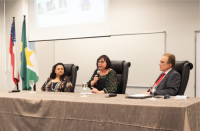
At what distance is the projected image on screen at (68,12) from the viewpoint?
3267mm

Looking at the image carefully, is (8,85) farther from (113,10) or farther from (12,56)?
(113,10)

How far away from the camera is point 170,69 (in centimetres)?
226

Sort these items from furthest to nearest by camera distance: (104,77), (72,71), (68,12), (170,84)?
(68,12), (72,71), (104,77), (170,84)

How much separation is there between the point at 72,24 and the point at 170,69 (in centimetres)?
186

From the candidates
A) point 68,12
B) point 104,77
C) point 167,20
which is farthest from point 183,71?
point 68,12

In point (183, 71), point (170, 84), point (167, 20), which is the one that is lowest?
point (170, 84)

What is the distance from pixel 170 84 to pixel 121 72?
36.1 inches

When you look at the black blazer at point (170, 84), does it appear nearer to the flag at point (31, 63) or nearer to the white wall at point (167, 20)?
the white wall at point (167, 20)

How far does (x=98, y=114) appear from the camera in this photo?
151 centimetres

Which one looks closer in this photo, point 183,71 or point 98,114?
point 98,114

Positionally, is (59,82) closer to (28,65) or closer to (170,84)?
(28,65)

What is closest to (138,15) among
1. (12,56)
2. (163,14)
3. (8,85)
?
(163,14)

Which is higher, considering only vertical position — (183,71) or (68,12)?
(68,12)

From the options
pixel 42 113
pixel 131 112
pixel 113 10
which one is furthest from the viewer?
pixel 113 10
